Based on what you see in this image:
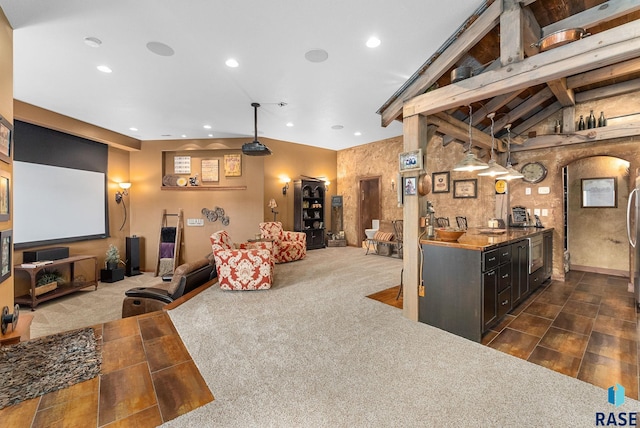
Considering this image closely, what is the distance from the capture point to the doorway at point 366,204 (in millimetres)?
8438

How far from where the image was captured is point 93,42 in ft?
9.24

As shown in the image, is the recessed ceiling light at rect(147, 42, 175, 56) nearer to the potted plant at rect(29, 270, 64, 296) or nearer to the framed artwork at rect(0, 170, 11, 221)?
the framed artwork at rect(0, 170, 11, 221)

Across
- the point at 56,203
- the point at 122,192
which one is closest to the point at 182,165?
the point at 122,192

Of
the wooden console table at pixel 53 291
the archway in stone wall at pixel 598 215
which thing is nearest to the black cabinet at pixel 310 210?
the wooden console table at pixel 53 291

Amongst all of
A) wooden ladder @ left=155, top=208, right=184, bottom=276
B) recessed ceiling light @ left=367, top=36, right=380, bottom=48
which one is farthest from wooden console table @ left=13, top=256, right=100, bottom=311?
recessed ceiling light @ left=367, top=36, right=380, bottom=48

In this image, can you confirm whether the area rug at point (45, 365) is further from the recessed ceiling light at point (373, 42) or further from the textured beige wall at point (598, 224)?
the textured beige wall at point (598, 224)

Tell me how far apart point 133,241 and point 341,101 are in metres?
5.91

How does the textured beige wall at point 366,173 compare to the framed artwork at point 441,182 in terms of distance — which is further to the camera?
the textured beige wall at point 366,173

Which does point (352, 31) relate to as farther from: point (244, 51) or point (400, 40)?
point (244, 51)

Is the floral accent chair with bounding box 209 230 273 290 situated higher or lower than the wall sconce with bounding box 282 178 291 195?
lower

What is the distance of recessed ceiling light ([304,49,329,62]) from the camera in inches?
121

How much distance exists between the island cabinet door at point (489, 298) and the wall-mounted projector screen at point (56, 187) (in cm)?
716

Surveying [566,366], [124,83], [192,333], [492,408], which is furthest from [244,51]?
[566,366]

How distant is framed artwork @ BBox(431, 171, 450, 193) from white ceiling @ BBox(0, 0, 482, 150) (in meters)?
2.49
